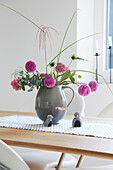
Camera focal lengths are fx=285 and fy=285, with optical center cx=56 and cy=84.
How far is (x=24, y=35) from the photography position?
3244mm

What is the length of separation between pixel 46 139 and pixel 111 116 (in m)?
0.95

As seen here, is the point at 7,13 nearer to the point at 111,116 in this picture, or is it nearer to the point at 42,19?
the point at 42,19

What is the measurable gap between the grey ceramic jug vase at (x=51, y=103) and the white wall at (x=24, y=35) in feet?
4.92

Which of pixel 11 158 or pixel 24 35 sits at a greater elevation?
pixel 24 35

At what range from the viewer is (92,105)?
285 cm

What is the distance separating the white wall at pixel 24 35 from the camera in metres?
3.02

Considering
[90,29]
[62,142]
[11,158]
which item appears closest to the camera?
[11,158]

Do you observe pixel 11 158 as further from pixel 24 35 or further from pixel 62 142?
pixel 24 35

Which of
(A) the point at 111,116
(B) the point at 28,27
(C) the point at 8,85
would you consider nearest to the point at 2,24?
(B) the point at 28,27

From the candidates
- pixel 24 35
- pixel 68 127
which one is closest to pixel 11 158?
pixel 68 127

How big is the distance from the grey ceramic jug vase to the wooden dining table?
0.20 m

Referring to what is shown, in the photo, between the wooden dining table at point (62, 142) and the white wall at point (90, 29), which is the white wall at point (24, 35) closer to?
the white wall at point (90, 29)

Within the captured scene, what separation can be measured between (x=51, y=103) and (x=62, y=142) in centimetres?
43

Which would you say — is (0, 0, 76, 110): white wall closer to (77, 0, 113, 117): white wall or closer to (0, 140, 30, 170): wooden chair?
(77, 0, 113, 117): white wall
